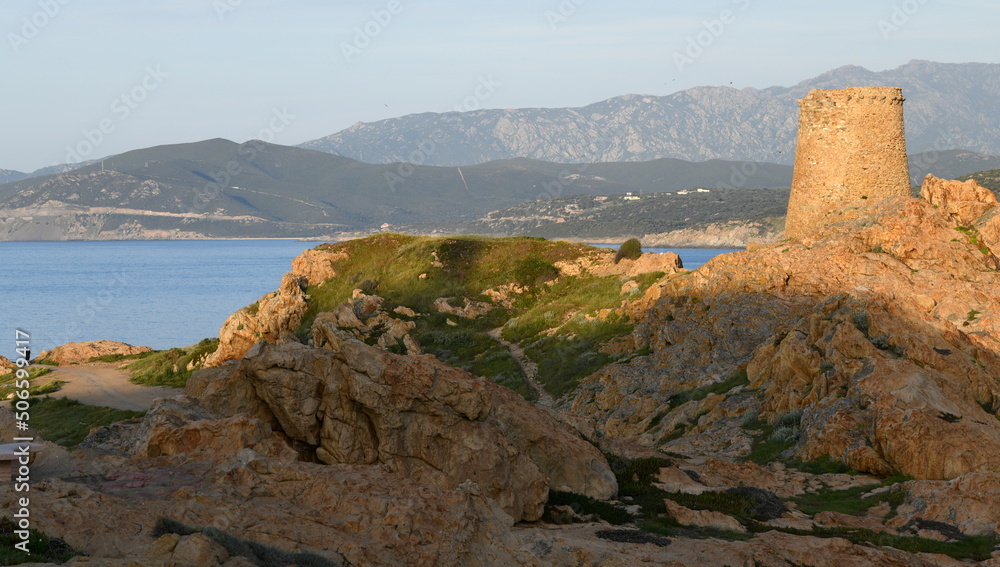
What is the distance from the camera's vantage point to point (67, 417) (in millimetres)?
36250

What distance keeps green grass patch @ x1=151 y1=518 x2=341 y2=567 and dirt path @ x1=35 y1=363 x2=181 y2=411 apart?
29.1 metres

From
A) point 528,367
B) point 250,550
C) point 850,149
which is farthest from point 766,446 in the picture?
point 850,149

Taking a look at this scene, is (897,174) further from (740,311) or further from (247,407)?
(247,407)

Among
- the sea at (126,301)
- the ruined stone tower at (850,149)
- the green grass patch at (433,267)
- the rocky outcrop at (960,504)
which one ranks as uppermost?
the ruined stone tower at (850,149)

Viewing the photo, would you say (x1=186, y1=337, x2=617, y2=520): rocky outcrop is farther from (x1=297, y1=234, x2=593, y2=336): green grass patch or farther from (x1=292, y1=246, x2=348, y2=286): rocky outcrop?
(x1=292, y1=246, x2=348, y2=286): rocky outcrop

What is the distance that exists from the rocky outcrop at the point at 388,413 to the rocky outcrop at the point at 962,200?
81.3 ft

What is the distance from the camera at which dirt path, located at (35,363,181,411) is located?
132 ft

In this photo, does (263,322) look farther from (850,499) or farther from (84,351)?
(850,499)

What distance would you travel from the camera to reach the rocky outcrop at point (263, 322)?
45.4m

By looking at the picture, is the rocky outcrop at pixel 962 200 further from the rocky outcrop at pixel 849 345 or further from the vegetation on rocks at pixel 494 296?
the vegetation on rocks at pixel 494 296

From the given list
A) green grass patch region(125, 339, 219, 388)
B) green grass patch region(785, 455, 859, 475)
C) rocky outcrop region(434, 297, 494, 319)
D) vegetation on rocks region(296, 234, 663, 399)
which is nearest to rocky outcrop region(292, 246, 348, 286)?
vegetation on rocks region(296, 234, 663, 399)

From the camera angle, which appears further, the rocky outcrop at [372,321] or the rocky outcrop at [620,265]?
the rocky outcrop at [620,265]

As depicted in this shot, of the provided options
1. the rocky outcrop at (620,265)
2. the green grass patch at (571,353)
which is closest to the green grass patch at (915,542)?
the green grass patch at (571,353)

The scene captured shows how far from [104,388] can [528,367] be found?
2210cm
